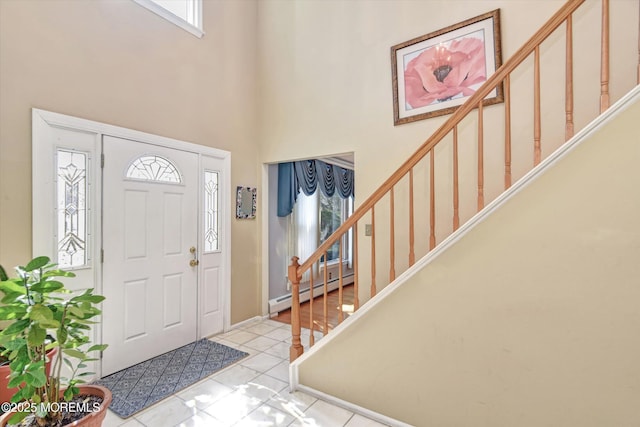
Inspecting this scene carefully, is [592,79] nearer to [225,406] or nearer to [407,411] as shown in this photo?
[407,411]

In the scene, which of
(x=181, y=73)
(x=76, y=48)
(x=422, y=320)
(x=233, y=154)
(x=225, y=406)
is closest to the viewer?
(x=422, y=320)

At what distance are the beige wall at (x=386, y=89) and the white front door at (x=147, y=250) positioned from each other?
4.25ft

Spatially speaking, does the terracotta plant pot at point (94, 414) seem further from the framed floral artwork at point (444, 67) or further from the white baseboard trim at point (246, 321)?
the framed floral artwork at point (444, 67)

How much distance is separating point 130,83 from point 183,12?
1183 millimetres

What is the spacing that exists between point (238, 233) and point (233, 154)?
970 mm

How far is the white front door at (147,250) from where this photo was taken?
8.54 ft

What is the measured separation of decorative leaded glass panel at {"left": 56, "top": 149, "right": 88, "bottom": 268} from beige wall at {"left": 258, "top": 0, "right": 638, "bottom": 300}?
2.01 metres

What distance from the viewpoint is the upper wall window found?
297 cm

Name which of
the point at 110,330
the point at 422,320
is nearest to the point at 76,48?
the point at 110,330

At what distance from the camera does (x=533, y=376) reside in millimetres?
1566

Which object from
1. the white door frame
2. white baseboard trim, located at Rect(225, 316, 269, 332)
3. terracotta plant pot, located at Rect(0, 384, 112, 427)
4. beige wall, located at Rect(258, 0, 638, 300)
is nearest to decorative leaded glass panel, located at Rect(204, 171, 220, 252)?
the white door frame

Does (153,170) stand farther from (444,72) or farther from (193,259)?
(444,72)

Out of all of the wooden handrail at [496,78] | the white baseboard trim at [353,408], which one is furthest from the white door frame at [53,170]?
the wooden handrail at [496,78]

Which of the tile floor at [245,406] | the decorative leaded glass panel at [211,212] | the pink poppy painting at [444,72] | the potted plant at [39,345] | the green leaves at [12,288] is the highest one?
the pink poppy painting at [444,72]
